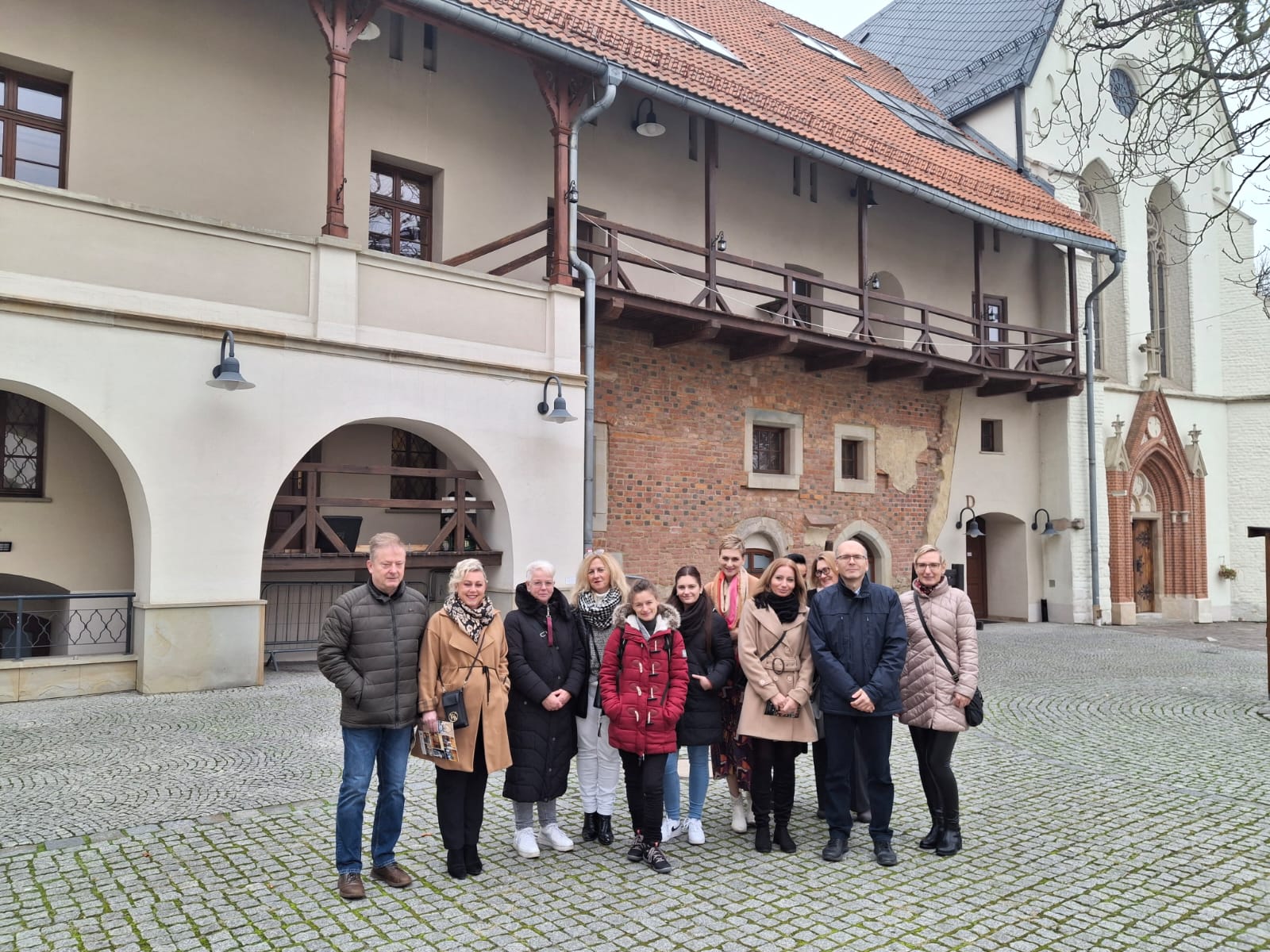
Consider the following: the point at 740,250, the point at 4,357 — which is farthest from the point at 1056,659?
the point at 4,357

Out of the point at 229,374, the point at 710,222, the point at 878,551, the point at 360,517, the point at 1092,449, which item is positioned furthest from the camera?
the point at 1092,449

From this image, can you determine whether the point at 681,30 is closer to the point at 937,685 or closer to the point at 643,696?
the point at 937,685

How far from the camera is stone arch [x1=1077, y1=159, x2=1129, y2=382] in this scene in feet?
66.9

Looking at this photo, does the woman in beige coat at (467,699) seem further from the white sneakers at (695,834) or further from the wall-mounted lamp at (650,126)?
the wall-mounted lamp at (650,126)

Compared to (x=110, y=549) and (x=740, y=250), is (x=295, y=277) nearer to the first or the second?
(x=110, y=549)

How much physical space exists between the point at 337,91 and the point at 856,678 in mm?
8075

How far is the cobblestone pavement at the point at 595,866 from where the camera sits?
3936mm

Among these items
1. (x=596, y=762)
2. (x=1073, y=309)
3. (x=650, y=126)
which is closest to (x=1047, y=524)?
(x=1073, y=309)

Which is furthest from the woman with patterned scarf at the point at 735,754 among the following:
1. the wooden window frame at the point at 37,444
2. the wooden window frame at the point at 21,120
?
the wooden window frame at the point at 21,120

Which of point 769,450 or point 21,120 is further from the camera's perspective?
point 769,450

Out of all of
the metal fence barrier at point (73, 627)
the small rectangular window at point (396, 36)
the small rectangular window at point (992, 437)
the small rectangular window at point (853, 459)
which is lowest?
the metal fence barrier at point (73, 627)

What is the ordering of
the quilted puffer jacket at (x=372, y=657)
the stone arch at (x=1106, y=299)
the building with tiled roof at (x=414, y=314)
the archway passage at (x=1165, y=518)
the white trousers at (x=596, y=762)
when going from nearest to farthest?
the quilted puffer jacket at (x=372, y=657) < the white trousers at (x=596, y=762) < the building with tiled roof at (x=414, y=314) < the archway passage at (x=1165, y=518) < the stone arch at (x=1106, y=299)

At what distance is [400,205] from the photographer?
1213 centimetres

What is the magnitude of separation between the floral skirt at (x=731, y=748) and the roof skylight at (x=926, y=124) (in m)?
15.4
